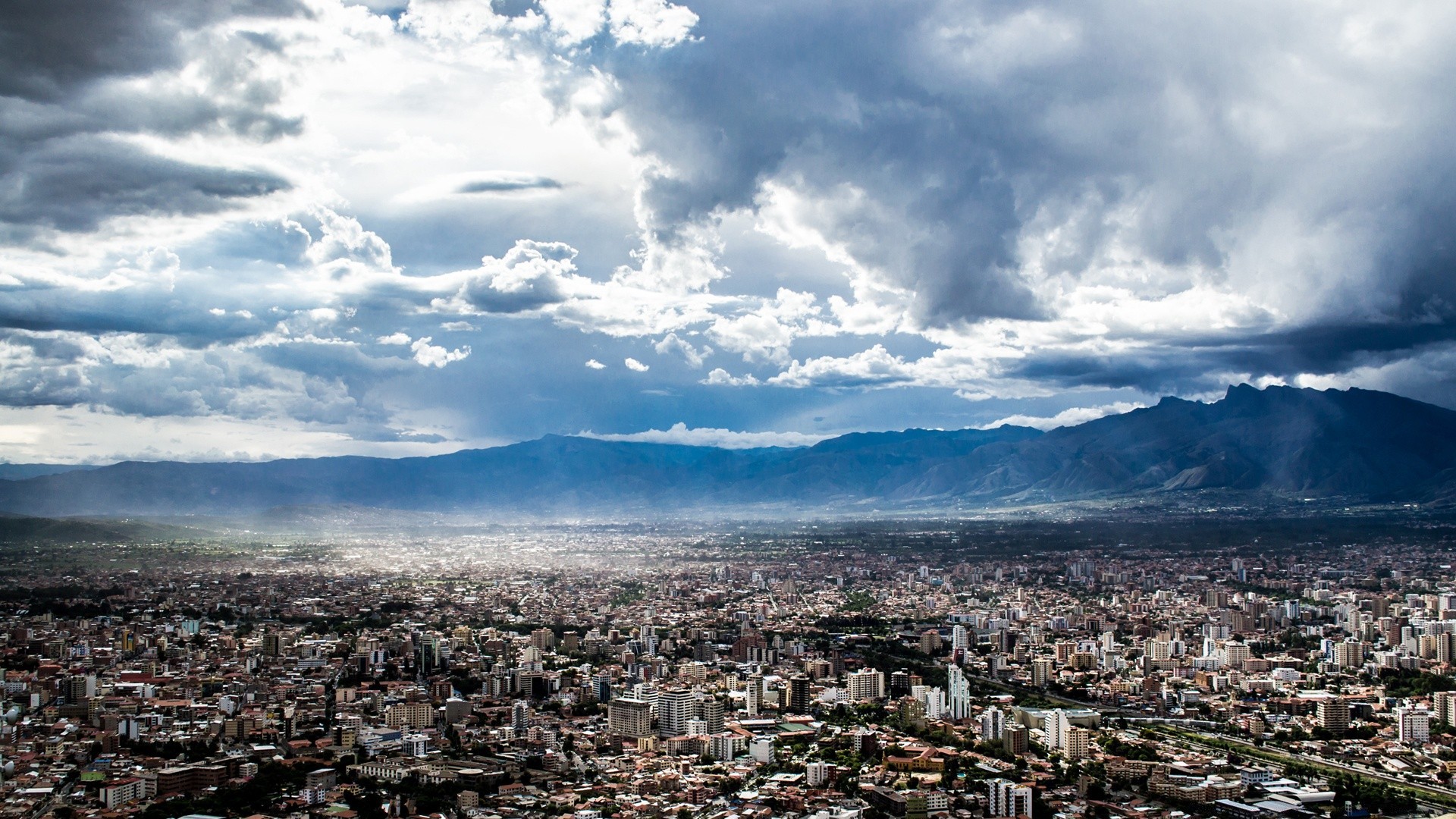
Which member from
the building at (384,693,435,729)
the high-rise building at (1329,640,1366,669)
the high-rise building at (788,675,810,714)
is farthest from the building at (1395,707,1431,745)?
the building at (384,693,435,729)

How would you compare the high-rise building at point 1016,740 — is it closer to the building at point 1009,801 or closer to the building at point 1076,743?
the building at point 1076,743

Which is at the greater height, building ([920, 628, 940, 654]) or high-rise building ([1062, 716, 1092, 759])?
building ([920, 628, 940, 654])

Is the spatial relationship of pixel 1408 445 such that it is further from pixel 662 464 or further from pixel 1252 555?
pixel 662 464

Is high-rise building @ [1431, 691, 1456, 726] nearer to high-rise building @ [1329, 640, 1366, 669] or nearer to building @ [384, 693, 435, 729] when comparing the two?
high-rise building @ [1329, 640, 1366, 669]

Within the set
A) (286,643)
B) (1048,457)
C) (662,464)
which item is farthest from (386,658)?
(662,464)

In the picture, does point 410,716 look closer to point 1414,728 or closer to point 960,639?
point 960,639

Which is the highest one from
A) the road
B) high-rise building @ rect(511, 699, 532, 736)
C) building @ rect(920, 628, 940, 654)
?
building @ rect(920, 628, 940, 654)

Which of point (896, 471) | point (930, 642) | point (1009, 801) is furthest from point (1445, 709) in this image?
point (896, 471)

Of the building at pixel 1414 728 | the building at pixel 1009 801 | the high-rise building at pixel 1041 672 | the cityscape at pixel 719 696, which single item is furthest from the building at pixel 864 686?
the building at pixel 1414 728
